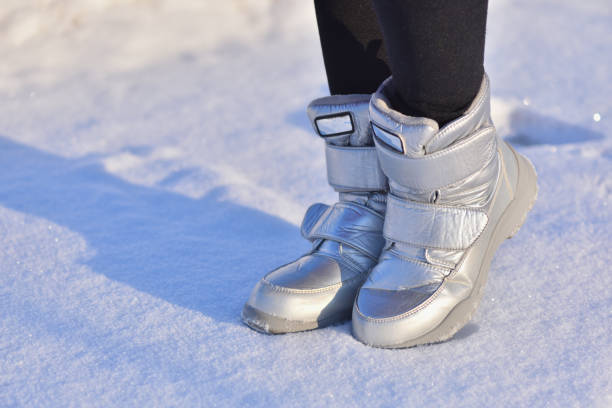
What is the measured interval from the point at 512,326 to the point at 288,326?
1.03ft

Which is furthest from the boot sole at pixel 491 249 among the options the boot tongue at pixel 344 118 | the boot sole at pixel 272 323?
the boot tongue at pixel 344 118

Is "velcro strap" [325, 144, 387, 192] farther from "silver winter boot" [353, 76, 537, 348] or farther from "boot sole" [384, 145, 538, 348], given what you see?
"boot sole" [384, 145, 538, 348]

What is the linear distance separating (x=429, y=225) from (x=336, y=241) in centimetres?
16

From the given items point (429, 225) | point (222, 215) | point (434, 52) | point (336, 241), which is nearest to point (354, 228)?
point (336, 241)

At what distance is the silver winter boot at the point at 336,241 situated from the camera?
0.94 meters

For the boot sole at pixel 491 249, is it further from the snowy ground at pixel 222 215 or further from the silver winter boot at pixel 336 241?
the silver winter boot at pixel 336 241

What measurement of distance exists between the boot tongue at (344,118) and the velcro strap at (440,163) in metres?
0.10

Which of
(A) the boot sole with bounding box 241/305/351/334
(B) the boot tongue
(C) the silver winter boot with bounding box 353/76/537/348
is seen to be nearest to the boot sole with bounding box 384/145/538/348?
(C) the silver winter boot with bounding box 353/76/537/348

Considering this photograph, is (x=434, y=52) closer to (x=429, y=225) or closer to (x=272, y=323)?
(x=429, y=225)

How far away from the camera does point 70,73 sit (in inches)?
92.6

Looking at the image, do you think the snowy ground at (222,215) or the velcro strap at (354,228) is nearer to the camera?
the snowy ground at (222,215)

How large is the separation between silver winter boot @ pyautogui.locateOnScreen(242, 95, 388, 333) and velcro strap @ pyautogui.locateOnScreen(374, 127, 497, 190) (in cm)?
11

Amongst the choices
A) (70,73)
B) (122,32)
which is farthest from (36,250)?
(122,32)

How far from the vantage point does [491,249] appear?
1013 mm
